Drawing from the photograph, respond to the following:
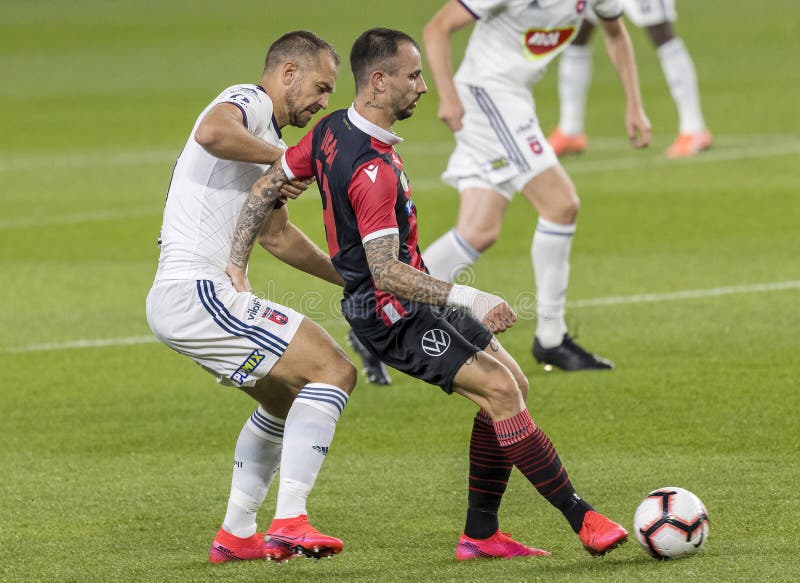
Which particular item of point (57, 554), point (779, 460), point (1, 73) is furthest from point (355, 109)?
point (1, 73)

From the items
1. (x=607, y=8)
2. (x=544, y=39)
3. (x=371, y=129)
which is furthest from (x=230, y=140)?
(x=607, y=8)

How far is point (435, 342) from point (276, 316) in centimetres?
67

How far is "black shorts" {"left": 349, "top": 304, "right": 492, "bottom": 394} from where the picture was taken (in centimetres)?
555

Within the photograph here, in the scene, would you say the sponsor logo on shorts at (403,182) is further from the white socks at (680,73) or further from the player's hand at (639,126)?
the white socks at (680,73)

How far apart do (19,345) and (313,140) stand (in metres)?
5.33

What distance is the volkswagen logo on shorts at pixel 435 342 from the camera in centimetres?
556

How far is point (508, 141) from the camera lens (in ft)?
29.8

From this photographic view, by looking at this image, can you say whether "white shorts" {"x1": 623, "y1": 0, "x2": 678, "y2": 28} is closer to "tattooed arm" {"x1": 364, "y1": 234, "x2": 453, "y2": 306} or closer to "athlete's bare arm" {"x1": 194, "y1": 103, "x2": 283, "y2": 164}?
"athlete's bare arm" {"x1": 194, "y1": 103, "x2": 283, "y2": 164}

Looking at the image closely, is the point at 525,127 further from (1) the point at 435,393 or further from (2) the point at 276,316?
(2) the point at 276,316

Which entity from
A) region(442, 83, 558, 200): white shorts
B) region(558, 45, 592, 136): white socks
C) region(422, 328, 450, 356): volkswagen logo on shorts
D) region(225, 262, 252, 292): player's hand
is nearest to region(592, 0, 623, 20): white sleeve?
region(442, 83, 558, 200): white shorts

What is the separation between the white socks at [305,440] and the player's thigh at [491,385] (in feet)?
1.68

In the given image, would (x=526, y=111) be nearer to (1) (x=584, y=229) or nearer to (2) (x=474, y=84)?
(2) (x=474, y=84)

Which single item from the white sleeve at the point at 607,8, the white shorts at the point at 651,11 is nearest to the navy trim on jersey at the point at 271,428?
the white sleeve at the point at 607,8

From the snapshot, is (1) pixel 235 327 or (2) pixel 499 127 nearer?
(1) pixel 235 327
